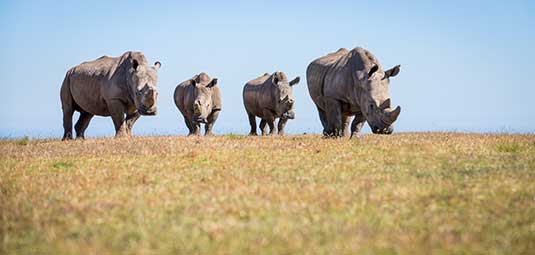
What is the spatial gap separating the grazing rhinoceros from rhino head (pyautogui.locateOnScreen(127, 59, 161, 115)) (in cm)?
483

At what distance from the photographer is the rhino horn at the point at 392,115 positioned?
14812 mm

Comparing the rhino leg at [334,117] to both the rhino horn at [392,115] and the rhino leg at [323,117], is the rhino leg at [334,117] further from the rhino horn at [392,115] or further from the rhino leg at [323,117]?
the rhino horn at [392,115]

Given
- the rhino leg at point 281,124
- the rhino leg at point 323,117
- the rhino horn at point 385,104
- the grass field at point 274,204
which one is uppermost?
the rhino horn at point 385,104

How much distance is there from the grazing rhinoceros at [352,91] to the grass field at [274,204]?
4.50 metres

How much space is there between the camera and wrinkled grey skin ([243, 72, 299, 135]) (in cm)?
2641

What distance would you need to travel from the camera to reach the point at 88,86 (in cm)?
2084

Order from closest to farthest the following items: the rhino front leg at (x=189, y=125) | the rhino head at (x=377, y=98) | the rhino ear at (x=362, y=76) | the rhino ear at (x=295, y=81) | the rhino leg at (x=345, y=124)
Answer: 1. the rhino head at (x=377, y=98)
2. the rhino ear at (x=362, y=76)
3. the rhino leg at (x=345, y=124)
4. the rhino front leg at (x=189, y=125)
5. the rhino ear at (x=295, y=81)

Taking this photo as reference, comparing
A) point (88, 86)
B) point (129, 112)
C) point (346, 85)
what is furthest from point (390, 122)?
point (88, 86)

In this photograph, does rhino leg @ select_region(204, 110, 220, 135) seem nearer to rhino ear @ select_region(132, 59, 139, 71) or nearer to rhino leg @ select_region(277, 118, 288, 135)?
rhino leg @ select_region(277, 118, 288, 135)

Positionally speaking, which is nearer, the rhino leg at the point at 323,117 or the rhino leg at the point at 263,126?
the rhino leg at the point at 323,117

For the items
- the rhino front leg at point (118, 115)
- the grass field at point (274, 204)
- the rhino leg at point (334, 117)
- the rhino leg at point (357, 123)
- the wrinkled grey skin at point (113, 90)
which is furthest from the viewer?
the rhino front leg at point (118, 115)

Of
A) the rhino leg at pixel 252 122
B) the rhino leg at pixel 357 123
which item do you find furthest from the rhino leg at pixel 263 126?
the rhino leg at pixel 357 123

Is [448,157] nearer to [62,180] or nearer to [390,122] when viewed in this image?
[390,122]

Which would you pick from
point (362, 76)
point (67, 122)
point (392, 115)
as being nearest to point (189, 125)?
point (67, 122)
